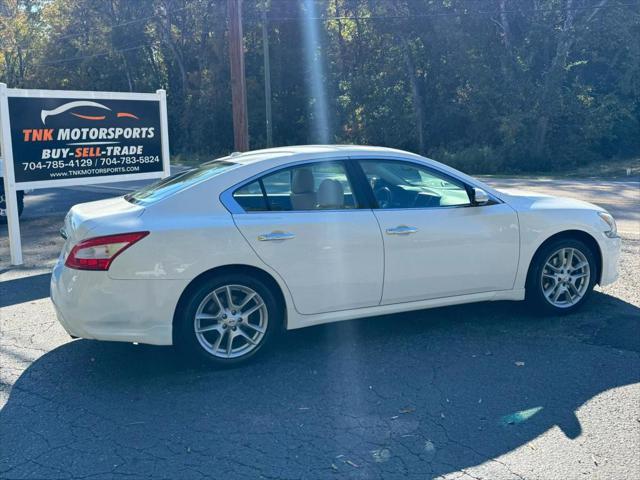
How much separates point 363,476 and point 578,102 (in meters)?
34.2

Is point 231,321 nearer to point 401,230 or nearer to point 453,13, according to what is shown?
point 401,230

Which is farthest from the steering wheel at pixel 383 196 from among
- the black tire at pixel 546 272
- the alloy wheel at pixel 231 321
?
the black tire at pixel 546 272

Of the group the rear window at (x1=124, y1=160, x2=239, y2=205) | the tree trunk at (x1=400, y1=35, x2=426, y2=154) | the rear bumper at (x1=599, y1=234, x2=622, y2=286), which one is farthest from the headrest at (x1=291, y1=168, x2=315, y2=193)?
the tree trunk at (x1=400, y1=35, x2=426, y2=154)

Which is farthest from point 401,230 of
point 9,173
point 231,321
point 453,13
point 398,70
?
point 398,70

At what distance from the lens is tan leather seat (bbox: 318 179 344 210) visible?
205 inches

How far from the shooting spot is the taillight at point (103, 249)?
4566 millimetres

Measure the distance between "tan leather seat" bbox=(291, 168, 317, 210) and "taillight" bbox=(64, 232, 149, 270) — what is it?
1.20m

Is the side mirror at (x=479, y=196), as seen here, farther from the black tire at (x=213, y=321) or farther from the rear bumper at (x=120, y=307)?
the rear bumper at (x=120, y=307)

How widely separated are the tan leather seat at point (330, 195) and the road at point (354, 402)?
1.14m

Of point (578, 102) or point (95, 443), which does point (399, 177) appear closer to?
point (95, 443)

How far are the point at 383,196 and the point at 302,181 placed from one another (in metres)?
0.66

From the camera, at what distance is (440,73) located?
3866 centimetres

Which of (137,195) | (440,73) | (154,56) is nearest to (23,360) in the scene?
(137,195)

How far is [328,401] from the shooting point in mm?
4344
